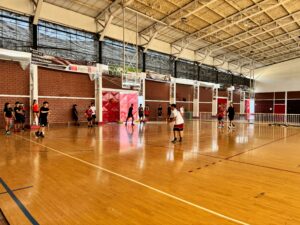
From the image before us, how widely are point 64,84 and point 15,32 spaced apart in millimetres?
4069

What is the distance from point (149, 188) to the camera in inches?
151

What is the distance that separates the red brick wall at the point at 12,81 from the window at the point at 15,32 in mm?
1012

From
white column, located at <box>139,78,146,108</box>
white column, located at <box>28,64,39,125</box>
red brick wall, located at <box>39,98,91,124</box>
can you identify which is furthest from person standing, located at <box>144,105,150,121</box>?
white column, located at <box>28,64,39,125</box>

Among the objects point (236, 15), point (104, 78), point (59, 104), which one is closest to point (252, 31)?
point (236, 15)

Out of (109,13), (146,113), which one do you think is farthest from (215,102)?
(109,13)

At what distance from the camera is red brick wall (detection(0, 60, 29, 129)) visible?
40.8 feet

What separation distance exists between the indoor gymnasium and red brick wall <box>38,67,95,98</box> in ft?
0.22

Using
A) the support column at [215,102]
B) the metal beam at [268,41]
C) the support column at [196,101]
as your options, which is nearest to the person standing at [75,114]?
the support column at [196,101]

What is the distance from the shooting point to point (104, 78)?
1745 centimetres

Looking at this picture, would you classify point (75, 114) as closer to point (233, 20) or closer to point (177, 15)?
point (177, 15)

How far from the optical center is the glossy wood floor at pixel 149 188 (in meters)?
2.88

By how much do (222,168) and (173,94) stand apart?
1788cm

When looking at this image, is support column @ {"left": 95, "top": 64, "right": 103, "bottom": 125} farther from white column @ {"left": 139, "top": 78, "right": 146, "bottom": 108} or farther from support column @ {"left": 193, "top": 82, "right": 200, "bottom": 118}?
support column @ {"left": 193, "top": 82, "right": 200, "bottom": 118}

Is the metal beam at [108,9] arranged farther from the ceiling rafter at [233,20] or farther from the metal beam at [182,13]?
the ceiling rafter at [233,20]
